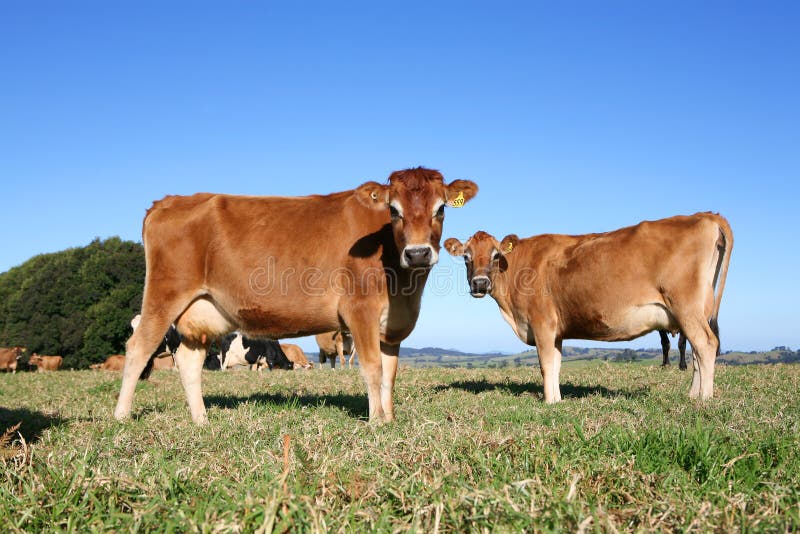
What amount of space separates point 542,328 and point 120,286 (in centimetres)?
4150

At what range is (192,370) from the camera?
8.05 m

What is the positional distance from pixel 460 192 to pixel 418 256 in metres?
1.30

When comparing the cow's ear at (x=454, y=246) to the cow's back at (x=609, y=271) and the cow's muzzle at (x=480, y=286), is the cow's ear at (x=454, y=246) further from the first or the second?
the cow's back at (x=609, y=271)

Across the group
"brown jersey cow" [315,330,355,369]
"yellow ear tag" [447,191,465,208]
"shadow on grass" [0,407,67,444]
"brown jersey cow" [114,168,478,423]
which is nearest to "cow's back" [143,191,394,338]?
"brown jersey cow" [114,168,478,423]

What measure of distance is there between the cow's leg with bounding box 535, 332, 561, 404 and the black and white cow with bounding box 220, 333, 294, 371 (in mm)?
22893

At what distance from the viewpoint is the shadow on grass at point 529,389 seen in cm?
1015

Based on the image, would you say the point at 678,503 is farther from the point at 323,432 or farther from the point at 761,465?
the point at 323,432

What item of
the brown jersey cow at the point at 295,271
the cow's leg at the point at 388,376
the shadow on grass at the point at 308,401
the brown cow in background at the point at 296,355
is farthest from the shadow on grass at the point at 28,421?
the brown cow in background at the point at 296,355

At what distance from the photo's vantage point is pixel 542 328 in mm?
9969

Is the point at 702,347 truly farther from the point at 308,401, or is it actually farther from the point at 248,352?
the point at 248,352

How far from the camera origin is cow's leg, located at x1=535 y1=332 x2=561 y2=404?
9.34 meters

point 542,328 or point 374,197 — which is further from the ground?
point 374,197

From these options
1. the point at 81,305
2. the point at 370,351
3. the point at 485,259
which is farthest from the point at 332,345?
the point at 370,351

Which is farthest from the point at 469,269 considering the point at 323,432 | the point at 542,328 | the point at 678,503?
the point at 678,503
